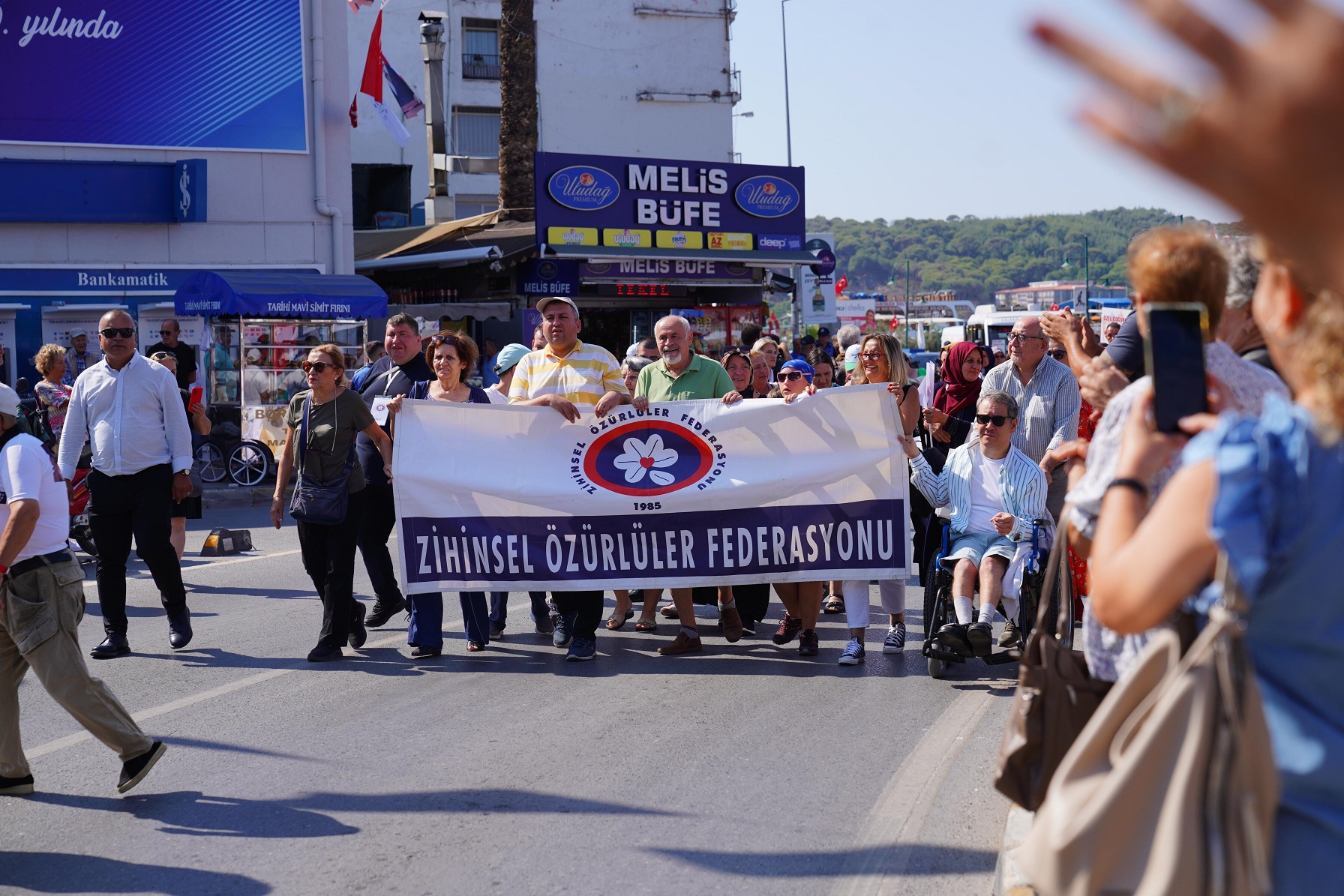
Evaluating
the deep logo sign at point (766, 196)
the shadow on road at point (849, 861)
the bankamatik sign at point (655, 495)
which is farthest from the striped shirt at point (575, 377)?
the deep logo sign at point (766, 196)

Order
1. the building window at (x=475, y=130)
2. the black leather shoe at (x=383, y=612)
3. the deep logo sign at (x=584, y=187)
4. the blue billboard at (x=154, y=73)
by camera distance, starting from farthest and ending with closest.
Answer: the building window at (x=475, y=130) < the deep logo sign at (x=584, y=187) < the blue billboard at (x=154, y=73) < the black leather shoe at (x=383, y=612)

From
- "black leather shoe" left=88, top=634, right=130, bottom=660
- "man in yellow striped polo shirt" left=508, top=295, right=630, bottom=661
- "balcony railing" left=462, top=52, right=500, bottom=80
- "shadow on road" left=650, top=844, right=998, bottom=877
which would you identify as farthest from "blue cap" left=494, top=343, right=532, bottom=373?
"balcony railing" left=462, top=52, right=500, bottom=80

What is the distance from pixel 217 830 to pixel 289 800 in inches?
15.1

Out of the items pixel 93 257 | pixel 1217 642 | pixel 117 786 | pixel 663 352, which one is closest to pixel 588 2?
pixel 93 257

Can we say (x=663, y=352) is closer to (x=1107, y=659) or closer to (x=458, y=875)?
(x=458, y=875)

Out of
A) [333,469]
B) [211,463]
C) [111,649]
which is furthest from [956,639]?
[211,463]

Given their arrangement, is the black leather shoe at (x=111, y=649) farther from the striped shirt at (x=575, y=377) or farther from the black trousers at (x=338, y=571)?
the striped shirt at (x=575, y=377)

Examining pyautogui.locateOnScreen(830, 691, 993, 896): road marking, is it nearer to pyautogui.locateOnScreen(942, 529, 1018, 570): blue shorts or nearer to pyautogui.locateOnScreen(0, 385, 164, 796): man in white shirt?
pyautogui.locateOnScreen(942, 529, 1018, 570): blue shorts

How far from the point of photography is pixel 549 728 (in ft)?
21.3

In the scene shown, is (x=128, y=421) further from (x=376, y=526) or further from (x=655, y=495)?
(x=655, y=495)

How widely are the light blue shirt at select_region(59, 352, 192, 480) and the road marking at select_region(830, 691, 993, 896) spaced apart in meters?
5.02

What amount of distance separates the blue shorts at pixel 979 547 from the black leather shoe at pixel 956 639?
0.37 meters

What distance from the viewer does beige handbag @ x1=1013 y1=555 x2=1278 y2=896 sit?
2.01 meters

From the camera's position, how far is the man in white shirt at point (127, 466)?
834 centimetres
